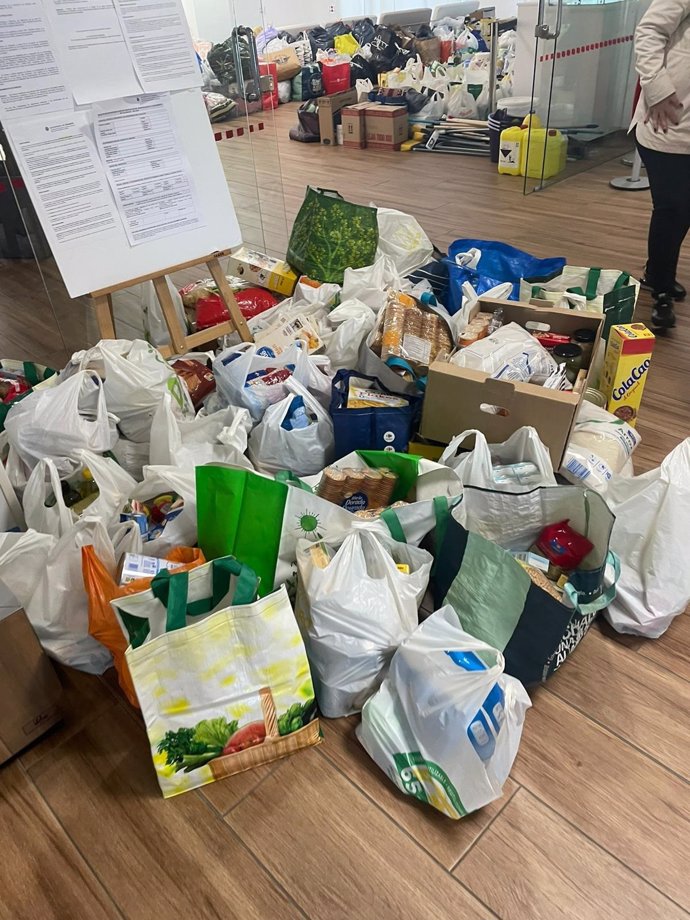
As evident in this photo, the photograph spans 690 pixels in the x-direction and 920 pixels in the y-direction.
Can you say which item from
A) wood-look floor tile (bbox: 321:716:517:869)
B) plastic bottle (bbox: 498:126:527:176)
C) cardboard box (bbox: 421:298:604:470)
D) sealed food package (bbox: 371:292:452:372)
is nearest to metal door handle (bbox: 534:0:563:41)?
plastic bottle (bbox: 498:126:527:176)

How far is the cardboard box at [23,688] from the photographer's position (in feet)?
3.98

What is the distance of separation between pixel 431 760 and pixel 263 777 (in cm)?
33

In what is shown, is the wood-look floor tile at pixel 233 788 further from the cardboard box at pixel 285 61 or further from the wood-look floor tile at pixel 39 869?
the cardboard box at pixel 285 61

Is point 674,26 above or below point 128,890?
above

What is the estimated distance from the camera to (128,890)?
1133mm

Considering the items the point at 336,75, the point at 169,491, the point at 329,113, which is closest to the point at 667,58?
the point at 169,491

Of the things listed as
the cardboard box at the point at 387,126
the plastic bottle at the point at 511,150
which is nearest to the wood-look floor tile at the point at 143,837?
the plastic bottle at the point at 511,150

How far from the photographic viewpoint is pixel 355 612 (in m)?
1.27

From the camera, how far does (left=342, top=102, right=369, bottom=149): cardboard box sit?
5824 millimetres

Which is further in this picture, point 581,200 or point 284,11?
point 284,11

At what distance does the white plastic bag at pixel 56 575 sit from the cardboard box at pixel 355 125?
5454 millimetres

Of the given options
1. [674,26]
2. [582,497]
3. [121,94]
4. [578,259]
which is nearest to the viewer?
[582,497]

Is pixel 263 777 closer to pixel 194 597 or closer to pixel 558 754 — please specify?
pixel 194 597

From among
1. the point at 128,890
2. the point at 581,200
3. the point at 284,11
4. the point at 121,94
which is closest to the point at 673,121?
the point at 121,94
